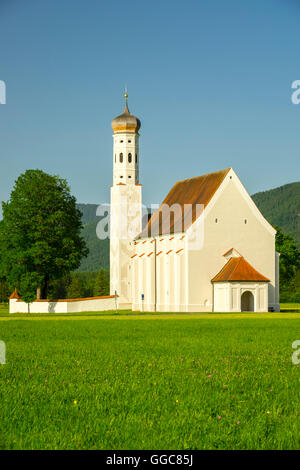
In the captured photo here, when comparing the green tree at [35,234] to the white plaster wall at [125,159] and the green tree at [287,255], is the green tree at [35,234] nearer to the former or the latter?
the white plaster wall at [125,159]

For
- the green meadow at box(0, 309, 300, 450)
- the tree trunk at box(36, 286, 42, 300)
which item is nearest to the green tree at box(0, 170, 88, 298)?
the tree trunk at box(36, 286, 42, 300)

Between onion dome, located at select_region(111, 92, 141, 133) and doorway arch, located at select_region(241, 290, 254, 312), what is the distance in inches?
1105

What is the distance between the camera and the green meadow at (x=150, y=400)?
6863 mm

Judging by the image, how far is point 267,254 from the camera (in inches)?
2756

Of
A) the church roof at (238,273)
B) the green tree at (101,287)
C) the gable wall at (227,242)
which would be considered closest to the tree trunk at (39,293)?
the gable wall at (227,242)

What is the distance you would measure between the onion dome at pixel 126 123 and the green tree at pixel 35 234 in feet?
53.3

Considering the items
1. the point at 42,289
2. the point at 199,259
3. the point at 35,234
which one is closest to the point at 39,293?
the point at 42,289

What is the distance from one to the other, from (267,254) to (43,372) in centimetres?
5954

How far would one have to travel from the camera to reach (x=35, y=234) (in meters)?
66.8

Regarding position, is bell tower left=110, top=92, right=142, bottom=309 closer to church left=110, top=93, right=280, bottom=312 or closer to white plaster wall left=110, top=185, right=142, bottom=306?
white plaster wall left=110, top=185, right=142, bottom=306

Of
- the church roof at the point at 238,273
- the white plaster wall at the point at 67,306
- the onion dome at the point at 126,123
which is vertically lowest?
the white plaster wall at the point at 67,306

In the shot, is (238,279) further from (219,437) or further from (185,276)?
(219,437)
